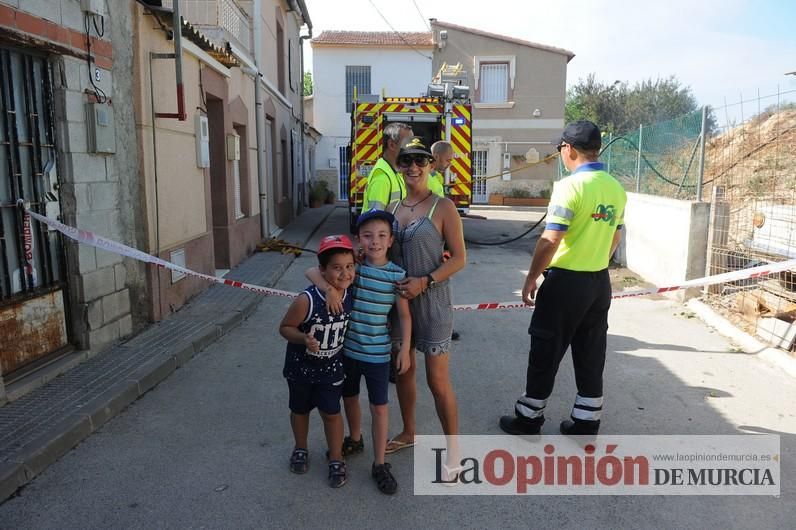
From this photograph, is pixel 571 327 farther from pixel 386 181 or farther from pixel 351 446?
pixel 386 181

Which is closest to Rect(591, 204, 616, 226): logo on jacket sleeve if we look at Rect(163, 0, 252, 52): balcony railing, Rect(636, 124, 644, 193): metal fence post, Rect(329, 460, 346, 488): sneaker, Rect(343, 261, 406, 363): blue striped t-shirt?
Rect(343, 261, 406, 363): blue striped t-shirt

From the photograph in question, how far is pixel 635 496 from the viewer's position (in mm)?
3055

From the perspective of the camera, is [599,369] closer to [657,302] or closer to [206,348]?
[206,348]

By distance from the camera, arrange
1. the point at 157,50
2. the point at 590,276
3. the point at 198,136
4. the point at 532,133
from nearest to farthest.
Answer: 1. the point at 590,276
2. the point at 157,50
3. the point at 198,136
4. the point at 532,133

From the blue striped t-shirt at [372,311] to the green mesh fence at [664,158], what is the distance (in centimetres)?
558

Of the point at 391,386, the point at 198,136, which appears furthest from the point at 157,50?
the point at 391,386

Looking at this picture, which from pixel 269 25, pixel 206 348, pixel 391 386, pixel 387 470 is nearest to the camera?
pixel 387 470

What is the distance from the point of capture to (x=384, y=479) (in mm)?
3057

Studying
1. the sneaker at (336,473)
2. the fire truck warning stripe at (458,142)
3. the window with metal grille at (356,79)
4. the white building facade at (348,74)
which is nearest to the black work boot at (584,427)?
the sneaker at (336,473)

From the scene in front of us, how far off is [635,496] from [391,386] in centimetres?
199

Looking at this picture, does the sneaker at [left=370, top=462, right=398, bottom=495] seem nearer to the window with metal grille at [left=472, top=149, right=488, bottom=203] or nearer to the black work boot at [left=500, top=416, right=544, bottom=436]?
the black work boot at [left=500, top=416, right=544, bottom=436]

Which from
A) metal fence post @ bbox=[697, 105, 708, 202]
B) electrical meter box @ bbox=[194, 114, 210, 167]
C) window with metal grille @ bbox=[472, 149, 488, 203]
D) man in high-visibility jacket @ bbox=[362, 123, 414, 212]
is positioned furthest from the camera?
window with metal grille @ bbox=[472, 149, 488, 203]

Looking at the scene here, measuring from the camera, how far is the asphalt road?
284 cm

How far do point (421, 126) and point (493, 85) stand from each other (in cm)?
1359
